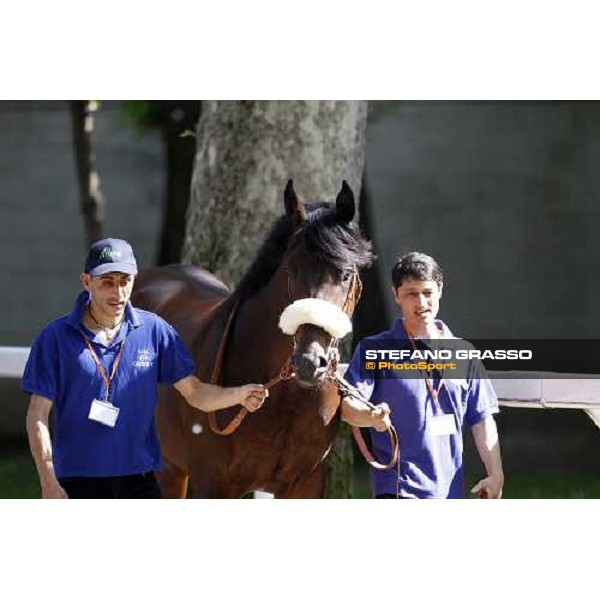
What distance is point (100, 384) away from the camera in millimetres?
4309

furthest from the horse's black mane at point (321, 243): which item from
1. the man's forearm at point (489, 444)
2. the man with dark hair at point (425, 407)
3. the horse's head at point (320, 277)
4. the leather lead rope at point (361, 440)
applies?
the man's forearm at point (489, 444)

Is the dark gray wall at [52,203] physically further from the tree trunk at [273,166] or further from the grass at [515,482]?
the grass at [515,482]

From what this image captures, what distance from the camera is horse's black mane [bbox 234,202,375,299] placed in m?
4.16

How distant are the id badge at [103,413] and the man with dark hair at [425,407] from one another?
100cm

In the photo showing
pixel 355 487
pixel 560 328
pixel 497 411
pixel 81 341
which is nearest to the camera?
pixel 81 341

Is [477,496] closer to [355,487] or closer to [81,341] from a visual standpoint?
[355,487]

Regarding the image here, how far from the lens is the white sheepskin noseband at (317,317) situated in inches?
157

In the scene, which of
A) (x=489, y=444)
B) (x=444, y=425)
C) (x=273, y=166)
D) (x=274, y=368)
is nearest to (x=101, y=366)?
(x=274, y=368)

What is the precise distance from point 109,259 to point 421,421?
1.43 metres

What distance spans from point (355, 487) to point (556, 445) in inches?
54.6

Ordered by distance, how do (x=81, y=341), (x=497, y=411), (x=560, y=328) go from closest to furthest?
(x=81, y=341) → (x=497, y=411) → (x=560, y=328)

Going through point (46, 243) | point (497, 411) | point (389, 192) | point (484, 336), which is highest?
point (389, 192)

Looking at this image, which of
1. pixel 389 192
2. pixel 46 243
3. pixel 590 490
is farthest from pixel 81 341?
pixel 590 490

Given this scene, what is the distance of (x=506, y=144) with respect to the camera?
5070 mm
